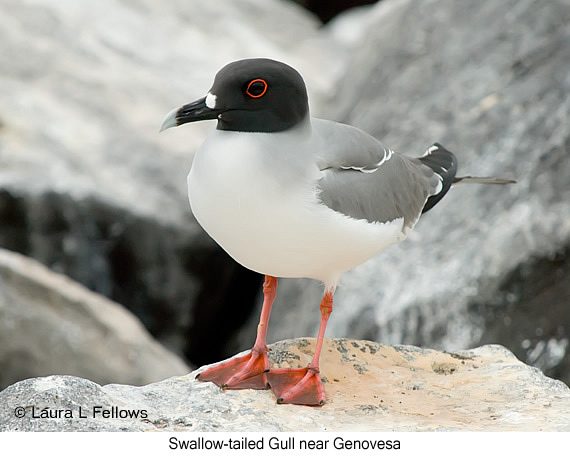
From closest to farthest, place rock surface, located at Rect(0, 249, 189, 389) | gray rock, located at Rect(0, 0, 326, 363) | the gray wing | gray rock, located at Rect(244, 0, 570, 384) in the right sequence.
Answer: the gray wing
gray rock, located at Rect(244, 0, 570, 384)
rock surface, located at Rect(0, 249, 189, 389)
gray rock, located at Rect(0, 0, 326, 363)

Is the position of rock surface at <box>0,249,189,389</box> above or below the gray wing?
below

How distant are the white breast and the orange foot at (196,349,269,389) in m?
0.59

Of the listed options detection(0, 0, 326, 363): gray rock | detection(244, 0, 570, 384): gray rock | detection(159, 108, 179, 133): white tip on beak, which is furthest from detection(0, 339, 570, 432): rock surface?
detection(0, 0, 326, 363): gray rock

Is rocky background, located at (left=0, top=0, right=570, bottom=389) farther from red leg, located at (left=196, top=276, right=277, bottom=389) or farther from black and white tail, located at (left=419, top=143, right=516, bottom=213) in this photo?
red leg, located at (left=196, top=276, right=277, bottom=389)

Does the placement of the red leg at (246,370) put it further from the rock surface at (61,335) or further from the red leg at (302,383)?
the rock surface at (61,335)

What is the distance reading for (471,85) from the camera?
22.3 ft

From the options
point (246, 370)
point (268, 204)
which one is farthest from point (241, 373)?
point (268, 204)

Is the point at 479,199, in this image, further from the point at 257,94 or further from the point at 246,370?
the point at 257,94

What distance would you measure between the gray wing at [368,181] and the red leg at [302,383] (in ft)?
1.50

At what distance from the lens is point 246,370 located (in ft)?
12.9

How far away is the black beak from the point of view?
3406 millimetres

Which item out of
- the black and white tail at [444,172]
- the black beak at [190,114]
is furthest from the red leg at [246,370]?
the black beak at [190,114]

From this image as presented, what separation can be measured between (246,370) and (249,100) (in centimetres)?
126

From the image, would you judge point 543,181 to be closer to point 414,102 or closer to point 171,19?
point 414,102
